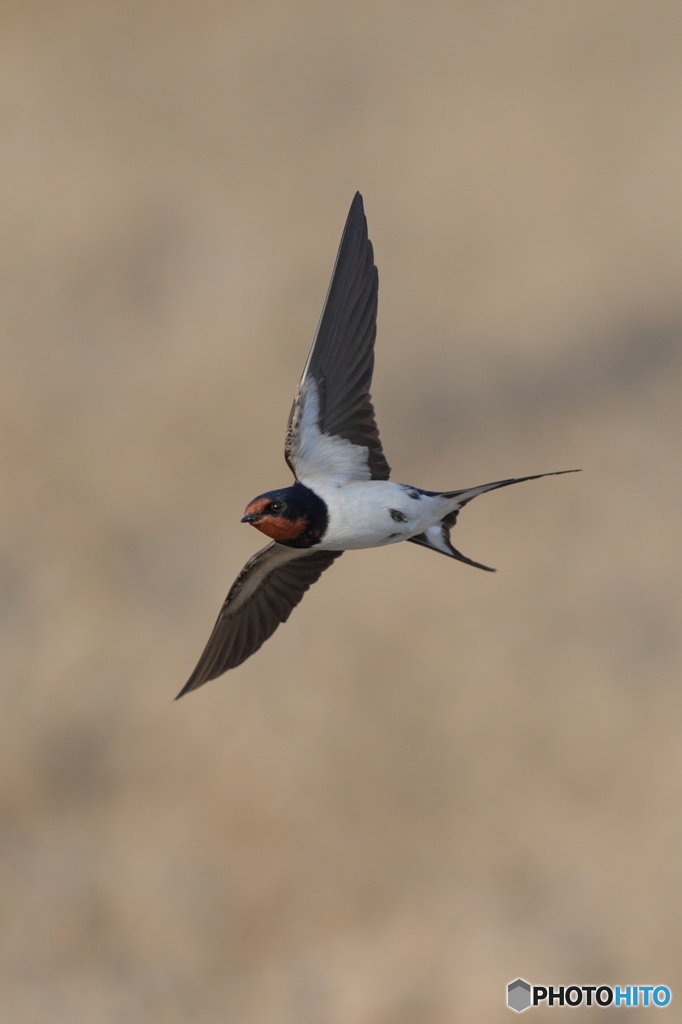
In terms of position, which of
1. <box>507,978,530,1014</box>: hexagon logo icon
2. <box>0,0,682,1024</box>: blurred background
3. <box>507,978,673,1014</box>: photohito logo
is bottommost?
<box>507,978,673,1014</box>: photohito logo

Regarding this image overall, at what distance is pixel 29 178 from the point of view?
10305mm

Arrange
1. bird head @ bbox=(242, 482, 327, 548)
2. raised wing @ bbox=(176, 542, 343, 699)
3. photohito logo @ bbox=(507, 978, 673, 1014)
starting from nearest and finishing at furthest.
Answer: bird head @ bbox=(242, 482, 327, 548)
raised wing @ bbox=(176, 542, 343, 699)
photohito logo @ bbox=(507, 978, 673, 1014)

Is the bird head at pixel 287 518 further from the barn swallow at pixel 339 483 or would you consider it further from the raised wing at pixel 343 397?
the raised wing at pixel 343 397

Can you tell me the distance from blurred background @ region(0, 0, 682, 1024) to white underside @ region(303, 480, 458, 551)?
17.7 ft

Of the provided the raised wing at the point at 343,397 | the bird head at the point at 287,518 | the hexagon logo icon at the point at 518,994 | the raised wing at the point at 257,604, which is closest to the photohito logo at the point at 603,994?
the hexagon logo icon at the point at 518,994

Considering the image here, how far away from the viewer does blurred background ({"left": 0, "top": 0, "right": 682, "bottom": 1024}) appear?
8.17 m

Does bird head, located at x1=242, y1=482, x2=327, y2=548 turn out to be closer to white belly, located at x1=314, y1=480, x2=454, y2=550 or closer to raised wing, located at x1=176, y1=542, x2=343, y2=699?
white belly, located at x1=314, y1=480, x2=454, y2=550

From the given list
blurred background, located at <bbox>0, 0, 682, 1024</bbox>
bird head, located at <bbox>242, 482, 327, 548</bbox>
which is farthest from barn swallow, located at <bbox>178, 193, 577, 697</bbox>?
blurred background, located at <bbox>0, 0, 682, 1024</bbox>

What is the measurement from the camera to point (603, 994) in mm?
7781

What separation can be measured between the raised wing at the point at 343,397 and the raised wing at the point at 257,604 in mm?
380

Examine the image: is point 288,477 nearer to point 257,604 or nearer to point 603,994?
point 603,994

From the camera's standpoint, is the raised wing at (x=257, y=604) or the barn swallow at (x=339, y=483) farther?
the raised wing at (x=257, y=604)

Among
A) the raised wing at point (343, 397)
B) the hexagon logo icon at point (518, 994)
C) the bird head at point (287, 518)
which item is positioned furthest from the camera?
the hexagon logo icon at point (518, 994)

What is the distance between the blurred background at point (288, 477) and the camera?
8.17 metres
